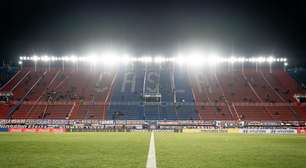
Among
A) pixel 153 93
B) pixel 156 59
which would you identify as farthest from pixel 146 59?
pixel 153 93

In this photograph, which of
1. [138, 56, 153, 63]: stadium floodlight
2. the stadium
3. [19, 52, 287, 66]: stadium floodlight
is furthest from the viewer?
[138, 56, 153, 63]: stadium floodlight

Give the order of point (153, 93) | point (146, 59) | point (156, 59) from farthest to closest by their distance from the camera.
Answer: point (156, 59)
point (146, 59)
point (153, 93)

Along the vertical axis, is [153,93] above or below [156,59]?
below

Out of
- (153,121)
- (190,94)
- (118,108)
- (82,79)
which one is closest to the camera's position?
(153,121)

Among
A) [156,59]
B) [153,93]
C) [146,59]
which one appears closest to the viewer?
[153,93]

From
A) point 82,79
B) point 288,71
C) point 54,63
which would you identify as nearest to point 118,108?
point 82,79

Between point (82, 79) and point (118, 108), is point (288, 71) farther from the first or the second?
point (82, 79)

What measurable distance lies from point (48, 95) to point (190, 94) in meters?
28.8

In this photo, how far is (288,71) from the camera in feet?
260

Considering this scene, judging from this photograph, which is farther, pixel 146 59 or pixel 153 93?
pixel 146 59

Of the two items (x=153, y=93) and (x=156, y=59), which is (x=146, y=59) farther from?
(x=153, y=93)

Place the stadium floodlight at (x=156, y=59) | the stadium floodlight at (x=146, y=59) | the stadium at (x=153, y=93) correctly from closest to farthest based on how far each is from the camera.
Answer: the stadium at (x=153, y=93), the stadium floodlight at (x=156, y=59), the stadium floodlight at (x=146, y=59)

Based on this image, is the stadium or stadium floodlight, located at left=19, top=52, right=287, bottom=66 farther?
stadium floodlight, located at left=19, top=52, right=287, bottom=66

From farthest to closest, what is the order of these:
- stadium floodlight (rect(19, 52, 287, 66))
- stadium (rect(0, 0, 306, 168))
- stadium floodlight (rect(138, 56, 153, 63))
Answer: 1. stadium floodlight (rect(138, 56, 153, 63))
2. stadium floodlight (rect(19, 52, 287, 66))
3. stadium (rect(0, 0, 306, 168))
